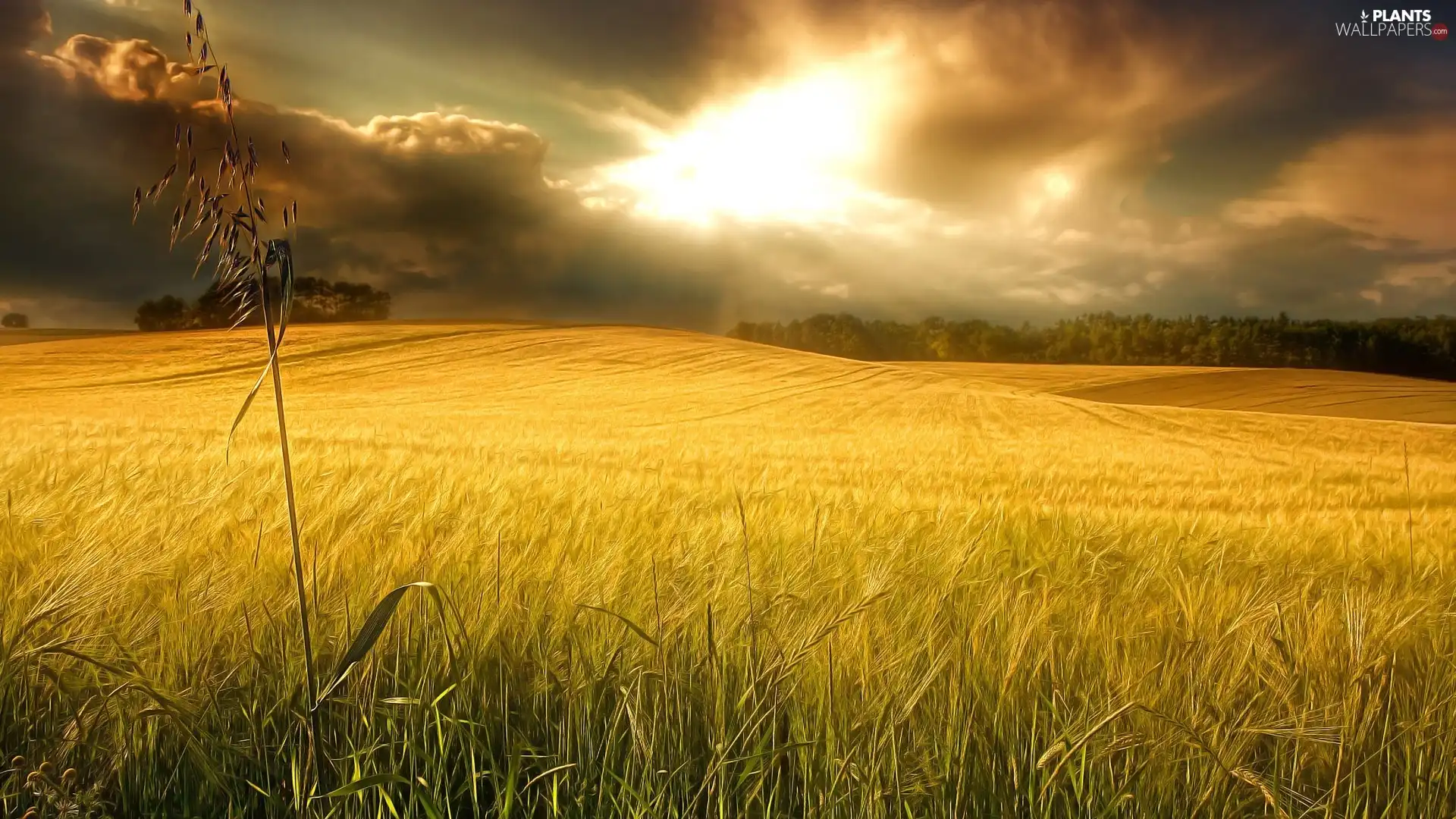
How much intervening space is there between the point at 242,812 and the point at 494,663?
57 cm

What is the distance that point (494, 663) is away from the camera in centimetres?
187

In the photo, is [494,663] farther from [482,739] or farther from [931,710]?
[931,710]

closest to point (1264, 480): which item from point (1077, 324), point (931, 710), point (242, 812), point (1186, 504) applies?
point (1186, 504)

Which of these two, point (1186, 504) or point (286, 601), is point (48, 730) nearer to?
point (286, 601)

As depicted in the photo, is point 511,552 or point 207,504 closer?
point 511,552

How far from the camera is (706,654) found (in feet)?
5.90

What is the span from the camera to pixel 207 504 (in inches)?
130

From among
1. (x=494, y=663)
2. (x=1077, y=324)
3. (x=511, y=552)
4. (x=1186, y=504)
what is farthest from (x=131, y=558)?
(x=1077, y=324)

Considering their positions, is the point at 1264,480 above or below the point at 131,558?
below

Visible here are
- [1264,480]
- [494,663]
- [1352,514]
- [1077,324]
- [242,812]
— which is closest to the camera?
[242,812]

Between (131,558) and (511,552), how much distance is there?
1.03 meters

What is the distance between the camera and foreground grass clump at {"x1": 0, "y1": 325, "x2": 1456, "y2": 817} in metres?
1.54

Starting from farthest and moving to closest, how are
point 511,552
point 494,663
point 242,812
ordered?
point 511,552
point 494,663
point 242,812

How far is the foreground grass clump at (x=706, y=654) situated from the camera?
5.06ft
